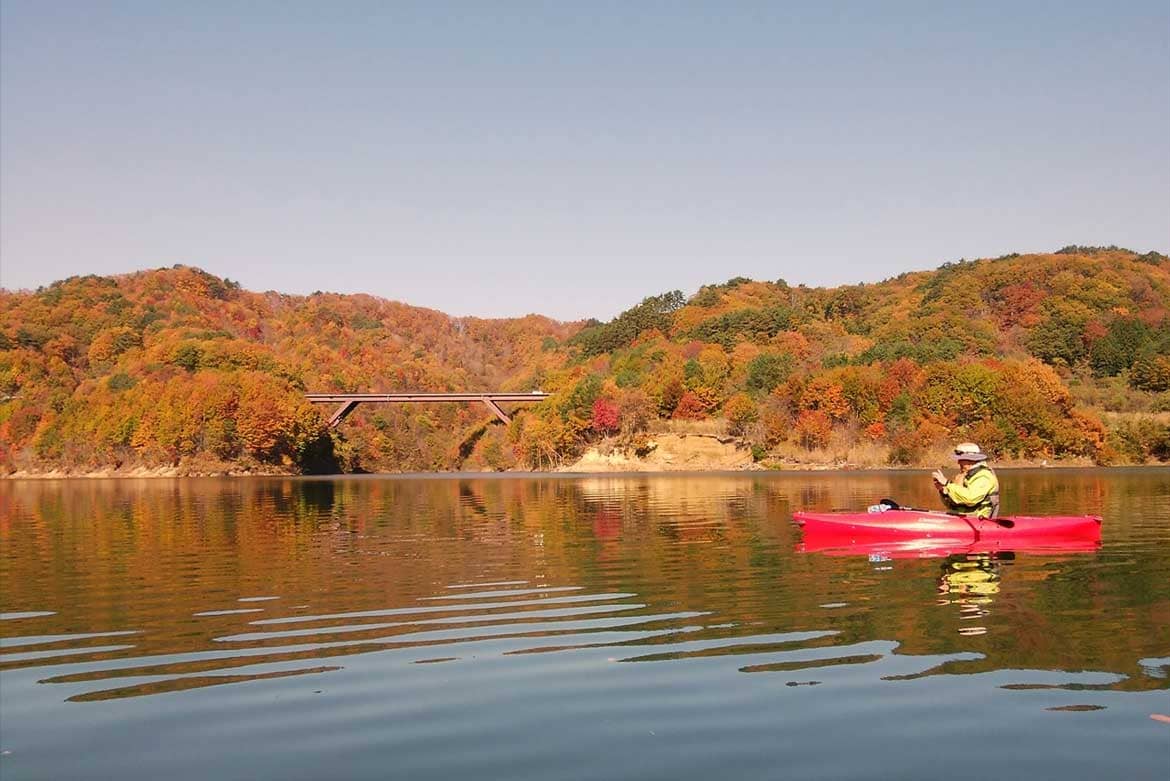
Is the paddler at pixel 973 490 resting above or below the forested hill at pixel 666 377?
below

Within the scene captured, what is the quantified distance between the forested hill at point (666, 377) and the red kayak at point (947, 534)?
214ft

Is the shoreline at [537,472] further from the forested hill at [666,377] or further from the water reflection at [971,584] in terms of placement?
the water reflection at [971,584]

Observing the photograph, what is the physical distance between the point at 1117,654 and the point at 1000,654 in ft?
3.83

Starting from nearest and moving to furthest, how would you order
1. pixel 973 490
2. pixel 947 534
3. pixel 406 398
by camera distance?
pixel 947 534 < pixel 973 490 < pixel 406 398

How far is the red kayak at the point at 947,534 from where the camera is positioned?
72.5ft

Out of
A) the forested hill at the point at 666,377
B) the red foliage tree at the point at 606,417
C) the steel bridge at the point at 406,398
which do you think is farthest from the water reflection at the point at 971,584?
the steel bridge at the point at 406,398

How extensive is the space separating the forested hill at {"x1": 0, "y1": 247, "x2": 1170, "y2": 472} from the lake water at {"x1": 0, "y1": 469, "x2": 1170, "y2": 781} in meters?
67.8

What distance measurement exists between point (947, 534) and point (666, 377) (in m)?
77.0

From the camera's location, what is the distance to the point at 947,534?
2219 cm

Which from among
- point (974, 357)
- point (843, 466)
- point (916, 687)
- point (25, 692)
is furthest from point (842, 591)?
point (974, 357)

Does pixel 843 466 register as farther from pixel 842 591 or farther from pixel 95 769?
pixel 95 769

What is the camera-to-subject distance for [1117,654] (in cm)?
1136

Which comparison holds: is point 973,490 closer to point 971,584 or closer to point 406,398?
point 971,584

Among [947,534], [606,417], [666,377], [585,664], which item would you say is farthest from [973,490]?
[666,377]
